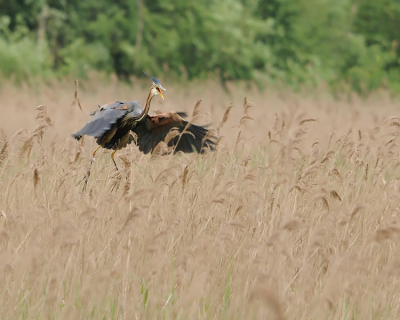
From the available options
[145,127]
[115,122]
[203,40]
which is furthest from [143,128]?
[203,40]

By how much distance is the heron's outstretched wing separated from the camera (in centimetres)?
504

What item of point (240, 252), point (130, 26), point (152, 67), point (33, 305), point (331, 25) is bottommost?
point (33, 305)

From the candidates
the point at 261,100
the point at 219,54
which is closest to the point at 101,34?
the point at 219,54

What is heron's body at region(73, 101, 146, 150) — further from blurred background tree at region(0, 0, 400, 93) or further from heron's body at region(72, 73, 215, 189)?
blurred background tree at region(0, 0, 400, 93)

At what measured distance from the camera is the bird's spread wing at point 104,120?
4258mm

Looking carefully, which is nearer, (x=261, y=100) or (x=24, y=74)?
(x=261, y=100)

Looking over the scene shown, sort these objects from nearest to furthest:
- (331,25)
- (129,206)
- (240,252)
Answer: (240,252) < (129,206) < (331,25)

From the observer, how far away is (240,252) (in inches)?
116

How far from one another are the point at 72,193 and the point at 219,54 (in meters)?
13.6

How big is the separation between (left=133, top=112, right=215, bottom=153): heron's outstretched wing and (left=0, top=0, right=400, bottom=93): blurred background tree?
10535 millimetres

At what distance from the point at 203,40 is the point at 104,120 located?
1268 cm

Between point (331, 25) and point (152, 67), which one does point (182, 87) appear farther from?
point (331, 25)

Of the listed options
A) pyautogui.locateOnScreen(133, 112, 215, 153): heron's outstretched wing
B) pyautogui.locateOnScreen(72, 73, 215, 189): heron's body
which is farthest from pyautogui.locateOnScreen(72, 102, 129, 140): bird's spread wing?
pyautogui.locateOnScreen(133, 112, 215, 153): heron's outstretched wing

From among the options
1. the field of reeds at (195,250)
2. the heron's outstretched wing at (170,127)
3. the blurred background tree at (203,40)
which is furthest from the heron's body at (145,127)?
the blurred background tree at (203,40)
